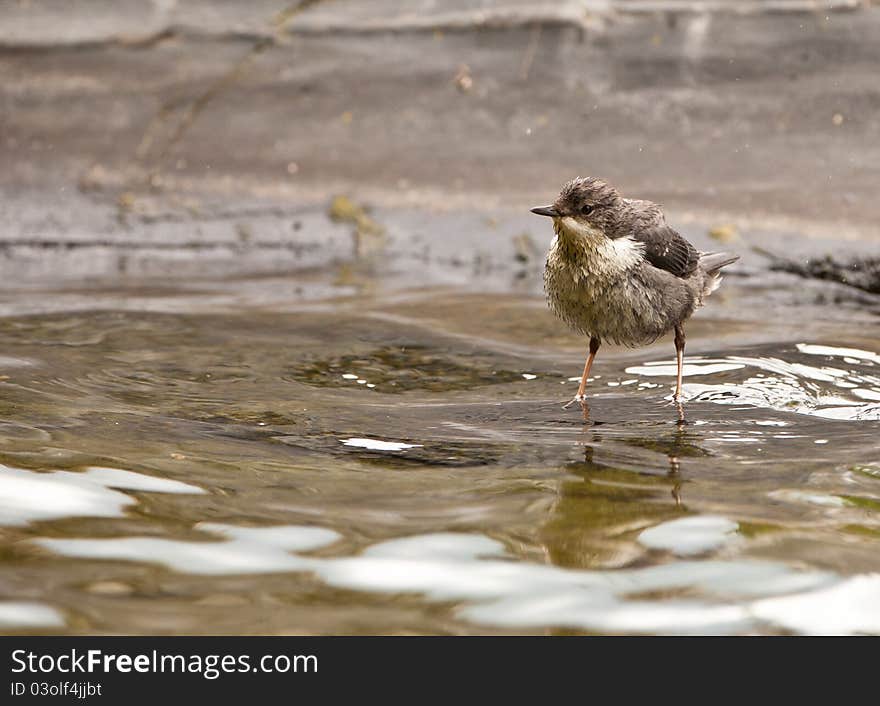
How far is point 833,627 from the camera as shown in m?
3.46

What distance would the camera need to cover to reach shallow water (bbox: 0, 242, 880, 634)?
3.55 meters

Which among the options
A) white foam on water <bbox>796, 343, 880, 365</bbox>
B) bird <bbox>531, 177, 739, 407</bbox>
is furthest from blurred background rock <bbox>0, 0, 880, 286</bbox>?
bird <bbox>531, 177, 739, 407</bbox>

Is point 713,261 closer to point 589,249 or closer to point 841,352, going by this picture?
point 841,352

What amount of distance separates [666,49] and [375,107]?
2.32 metres

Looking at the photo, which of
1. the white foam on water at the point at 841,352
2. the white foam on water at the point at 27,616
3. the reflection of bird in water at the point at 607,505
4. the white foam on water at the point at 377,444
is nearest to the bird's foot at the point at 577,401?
the reflection of bird in water at the point at 607,505

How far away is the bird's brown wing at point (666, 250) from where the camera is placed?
603 centimetres

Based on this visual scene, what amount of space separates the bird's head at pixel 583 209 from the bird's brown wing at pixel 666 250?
0.22 meters

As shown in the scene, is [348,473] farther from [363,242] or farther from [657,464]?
[363,242]

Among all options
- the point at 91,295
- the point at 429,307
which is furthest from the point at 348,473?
the point at 91,295

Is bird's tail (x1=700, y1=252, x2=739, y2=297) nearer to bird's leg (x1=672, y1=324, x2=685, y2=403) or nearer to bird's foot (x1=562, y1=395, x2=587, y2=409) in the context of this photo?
bird's leg (x1=672, y1=324, x2=685, y2=403)

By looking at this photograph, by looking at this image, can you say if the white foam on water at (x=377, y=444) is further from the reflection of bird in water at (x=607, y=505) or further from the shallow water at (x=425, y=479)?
the reflection of bird in water at (x=607, y=505)

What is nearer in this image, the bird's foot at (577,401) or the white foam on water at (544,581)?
the white foam on water at (544,581)

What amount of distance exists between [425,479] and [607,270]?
163 centimetres

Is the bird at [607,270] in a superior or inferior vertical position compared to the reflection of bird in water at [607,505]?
superior
